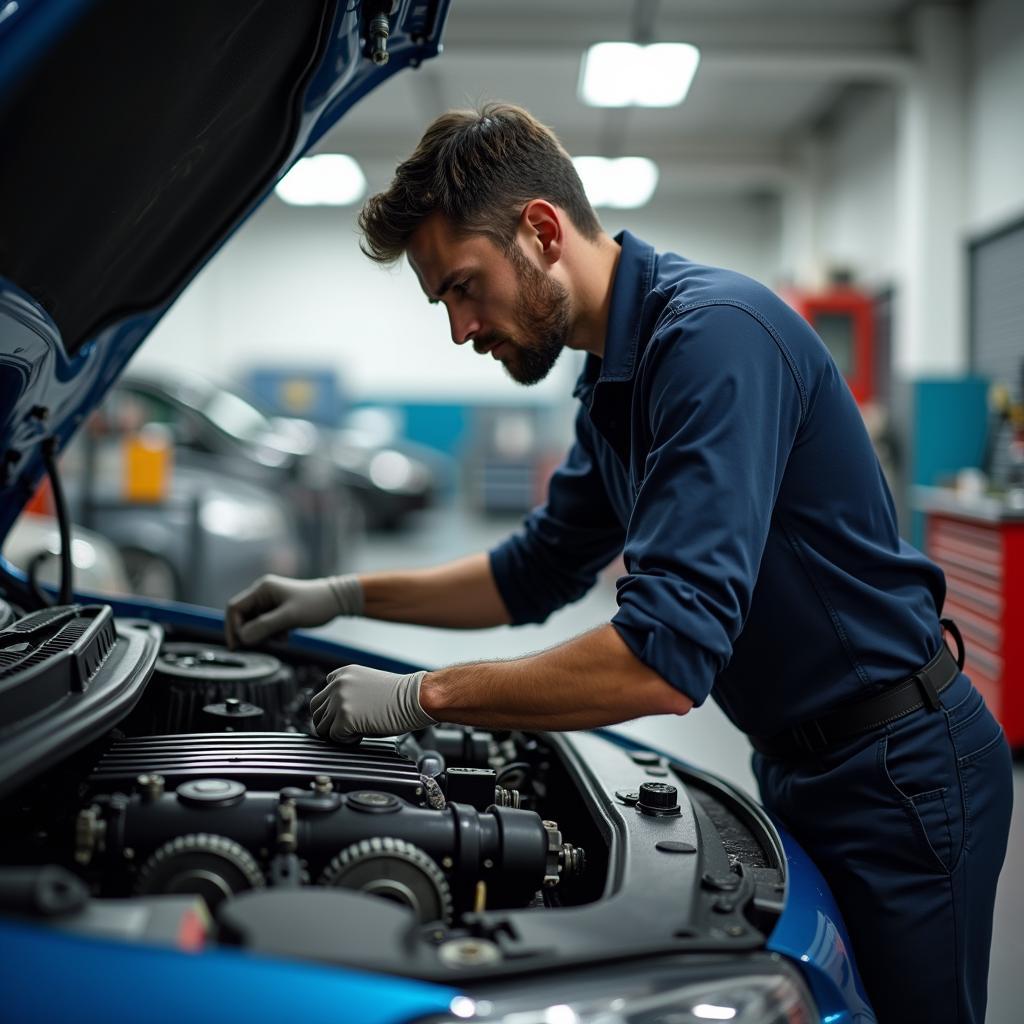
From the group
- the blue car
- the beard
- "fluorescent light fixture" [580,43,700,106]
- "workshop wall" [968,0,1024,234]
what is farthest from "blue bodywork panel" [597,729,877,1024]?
"fluorescent light fixture" [580,43,700,106]

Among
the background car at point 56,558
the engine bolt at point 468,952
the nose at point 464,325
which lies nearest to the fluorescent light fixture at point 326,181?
the background car at point 56,558

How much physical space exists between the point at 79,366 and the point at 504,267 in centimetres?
69

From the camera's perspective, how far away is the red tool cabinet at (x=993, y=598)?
3447 millimetres

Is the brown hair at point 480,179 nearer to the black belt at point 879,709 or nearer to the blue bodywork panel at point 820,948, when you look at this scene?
the black belt at point 879,709

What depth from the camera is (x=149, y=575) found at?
16.1 ft

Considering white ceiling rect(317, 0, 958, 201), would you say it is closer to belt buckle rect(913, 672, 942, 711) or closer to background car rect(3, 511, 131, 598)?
background car rect(3, 511, 131, 598)

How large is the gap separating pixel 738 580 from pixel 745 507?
3.1 inches

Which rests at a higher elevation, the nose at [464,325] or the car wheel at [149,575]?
the nose at [464,325]

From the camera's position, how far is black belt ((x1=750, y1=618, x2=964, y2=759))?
1.28 metres

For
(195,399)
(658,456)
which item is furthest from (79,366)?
(195,399)

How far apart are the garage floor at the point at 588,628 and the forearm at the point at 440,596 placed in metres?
0.46

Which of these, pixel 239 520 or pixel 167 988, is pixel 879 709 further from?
pixel 239 520

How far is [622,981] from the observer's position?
2.57 ft

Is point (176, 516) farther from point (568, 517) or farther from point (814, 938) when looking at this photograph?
point (814, 938)
